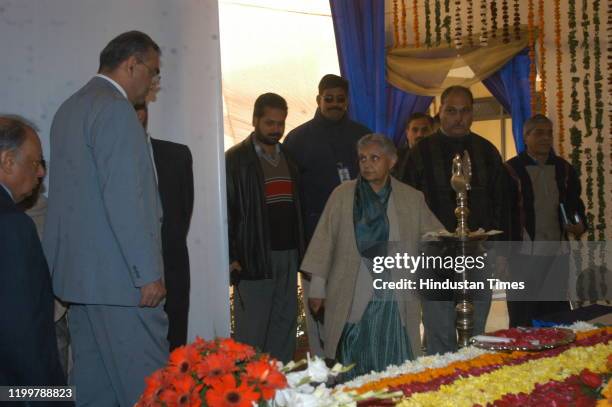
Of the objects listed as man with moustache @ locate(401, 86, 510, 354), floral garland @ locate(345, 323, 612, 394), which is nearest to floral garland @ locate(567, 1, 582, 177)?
man with moustache @ locate(401, 86, 510, 354)

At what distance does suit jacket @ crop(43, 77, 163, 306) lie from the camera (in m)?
3.12

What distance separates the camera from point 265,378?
1.69 m

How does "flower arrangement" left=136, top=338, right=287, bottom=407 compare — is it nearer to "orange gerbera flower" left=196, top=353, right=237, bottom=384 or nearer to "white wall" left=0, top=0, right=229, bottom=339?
"orange gerbera flower" left=196, top=353, right=237, bottom=384

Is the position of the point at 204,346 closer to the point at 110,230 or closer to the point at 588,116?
the point at 110,230

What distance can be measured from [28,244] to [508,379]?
1522mm

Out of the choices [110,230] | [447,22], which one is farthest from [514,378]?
[447,22]

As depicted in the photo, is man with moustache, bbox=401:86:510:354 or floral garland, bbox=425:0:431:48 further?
floral garland, bbox=425:0:431:48

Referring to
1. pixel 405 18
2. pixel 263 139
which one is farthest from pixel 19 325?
pixel 405 18

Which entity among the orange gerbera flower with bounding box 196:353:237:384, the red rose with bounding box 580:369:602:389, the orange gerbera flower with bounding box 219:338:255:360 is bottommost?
the red rose with bounding box 580:369:602:389

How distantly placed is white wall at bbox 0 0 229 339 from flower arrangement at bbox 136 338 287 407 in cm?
242

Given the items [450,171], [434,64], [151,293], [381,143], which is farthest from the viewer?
[434,64]

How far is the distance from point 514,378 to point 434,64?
19.3 feet

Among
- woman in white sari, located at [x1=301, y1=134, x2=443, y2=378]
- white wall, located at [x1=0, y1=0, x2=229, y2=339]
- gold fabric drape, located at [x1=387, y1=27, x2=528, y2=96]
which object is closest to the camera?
white wall, located at [x1=0, y1=0, x2=229, y2=339]

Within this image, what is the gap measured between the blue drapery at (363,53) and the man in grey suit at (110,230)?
3.47 m
